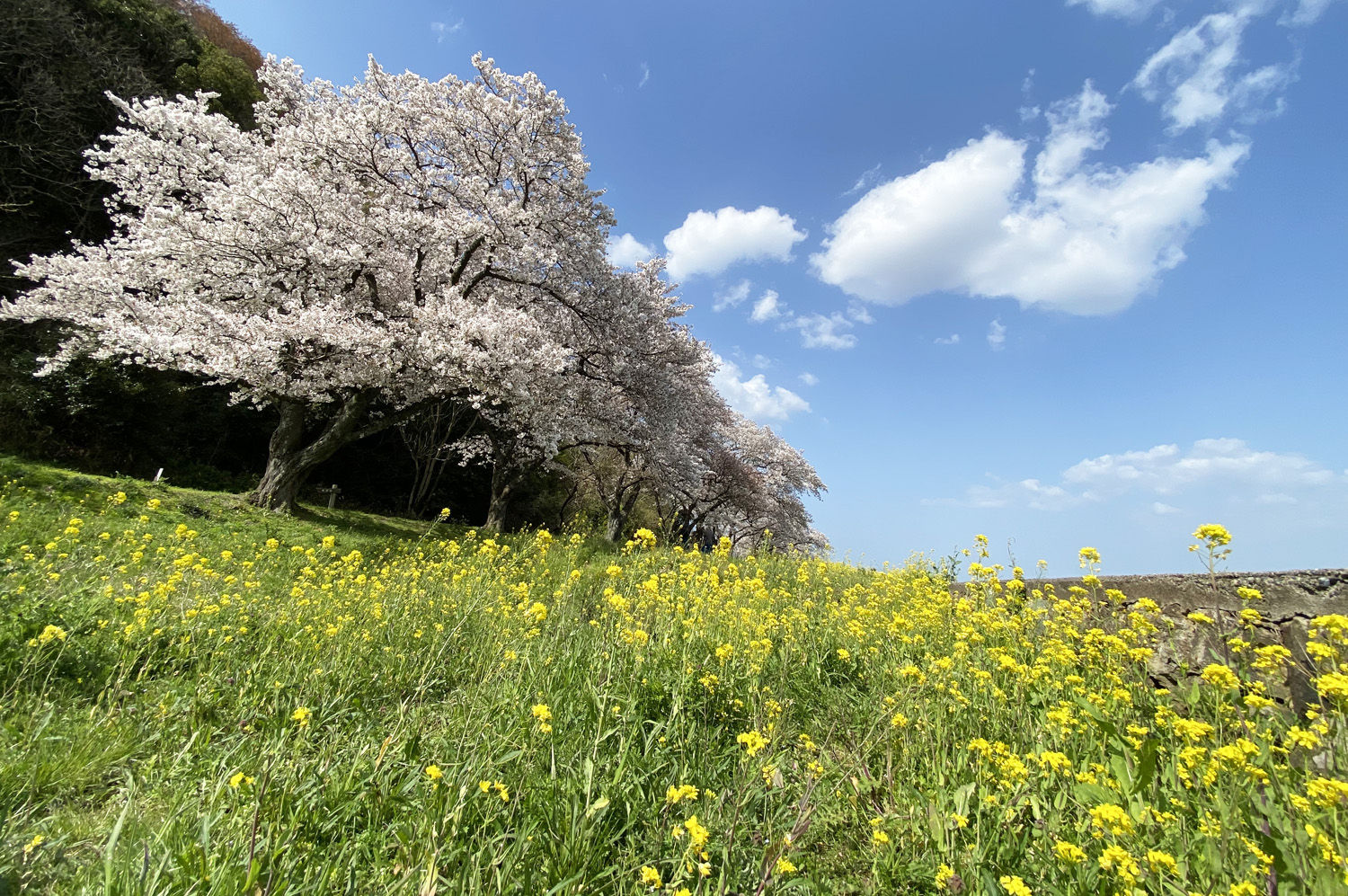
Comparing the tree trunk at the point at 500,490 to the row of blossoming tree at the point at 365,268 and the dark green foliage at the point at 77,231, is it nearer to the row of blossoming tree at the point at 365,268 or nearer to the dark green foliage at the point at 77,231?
the row of blossoming tree at the point at 365,268

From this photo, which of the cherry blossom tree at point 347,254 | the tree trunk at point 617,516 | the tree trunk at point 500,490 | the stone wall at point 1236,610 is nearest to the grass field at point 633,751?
the stone wall at point 1236,610

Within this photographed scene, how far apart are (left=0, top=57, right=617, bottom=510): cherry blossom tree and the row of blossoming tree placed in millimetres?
54

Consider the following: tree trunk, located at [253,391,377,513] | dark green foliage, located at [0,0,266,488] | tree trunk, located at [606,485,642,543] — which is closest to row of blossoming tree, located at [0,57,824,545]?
tree trunk, located at [253,391,377,513]

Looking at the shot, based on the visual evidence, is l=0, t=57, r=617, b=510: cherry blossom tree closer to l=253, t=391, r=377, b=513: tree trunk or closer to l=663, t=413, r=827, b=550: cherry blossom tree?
l=253, t=391, r=377, b=513: tree trunk

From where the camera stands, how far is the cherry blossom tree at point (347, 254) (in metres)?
11.5

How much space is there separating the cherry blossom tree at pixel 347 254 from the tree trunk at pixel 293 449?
0.05 m

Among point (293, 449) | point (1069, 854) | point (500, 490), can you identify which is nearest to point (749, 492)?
point (500, 490)

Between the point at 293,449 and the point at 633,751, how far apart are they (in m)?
14.5

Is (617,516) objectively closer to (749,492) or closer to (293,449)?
(749,492)

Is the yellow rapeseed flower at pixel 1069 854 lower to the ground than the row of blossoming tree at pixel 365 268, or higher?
lower

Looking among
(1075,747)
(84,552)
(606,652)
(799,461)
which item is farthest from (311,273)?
(799,461)

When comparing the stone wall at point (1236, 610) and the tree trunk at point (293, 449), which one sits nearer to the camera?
the stone wall at point (1236, 610)

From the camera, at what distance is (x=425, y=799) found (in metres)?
2.21

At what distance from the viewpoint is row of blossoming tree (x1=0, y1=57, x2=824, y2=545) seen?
11.6 metres
